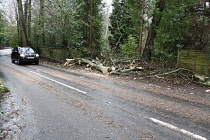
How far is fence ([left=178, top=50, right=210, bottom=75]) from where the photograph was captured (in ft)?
34.2

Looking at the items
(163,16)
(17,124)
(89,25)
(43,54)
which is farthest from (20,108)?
(43,54)

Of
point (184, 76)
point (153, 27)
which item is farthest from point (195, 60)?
point (153, 27)

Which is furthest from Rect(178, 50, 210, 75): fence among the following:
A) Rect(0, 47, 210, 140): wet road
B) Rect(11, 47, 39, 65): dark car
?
Rect(11, 47, 39, 65): dark car

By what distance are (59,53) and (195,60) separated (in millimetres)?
14078

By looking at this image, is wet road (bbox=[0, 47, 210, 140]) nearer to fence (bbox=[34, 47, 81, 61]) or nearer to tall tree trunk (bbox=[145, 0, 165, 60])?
tall tree trunk (bbox=[145, 0, 165, 60])

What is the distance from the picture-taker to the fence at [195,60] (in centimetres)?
1044

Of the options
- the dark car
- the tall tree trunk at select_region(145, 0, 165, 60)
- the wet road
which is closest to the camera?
the wet road

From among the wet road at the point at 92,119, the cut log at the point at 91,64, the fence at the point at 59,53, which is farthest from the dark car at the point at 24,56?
the wet road at the point at 92,119

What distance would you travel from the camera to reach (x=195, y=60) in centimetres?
1101

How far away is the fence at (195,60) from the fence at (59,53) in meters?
9.86

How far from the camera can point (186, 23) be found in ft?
36.3

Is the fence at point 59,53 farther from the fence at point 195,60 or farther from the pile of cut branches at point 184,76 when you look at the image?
the fence at point 195,60

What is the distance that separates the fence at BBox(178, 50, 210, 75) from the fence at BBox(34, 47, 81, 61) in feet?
32.3

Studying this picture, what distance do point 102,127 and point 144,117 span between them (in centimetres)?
122
